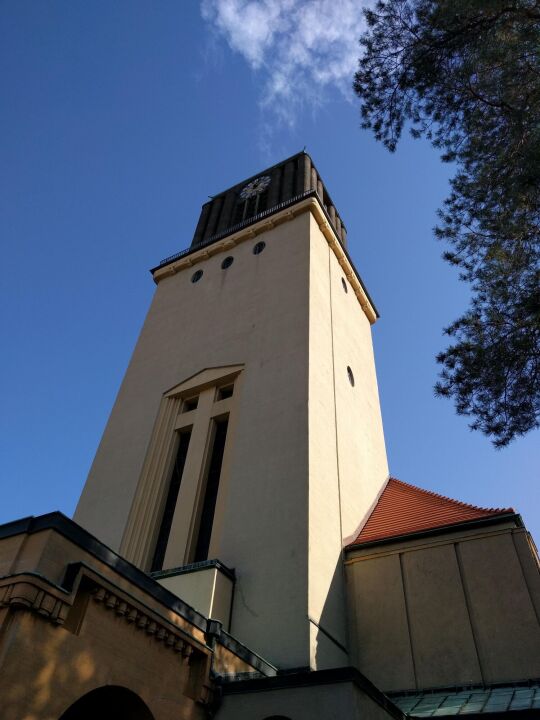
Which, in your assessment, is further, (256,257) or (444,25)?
(256,257)

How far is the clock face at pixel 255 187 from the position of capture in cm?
2478

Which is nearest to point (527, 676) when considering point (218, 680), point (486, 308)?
point (218, 680)

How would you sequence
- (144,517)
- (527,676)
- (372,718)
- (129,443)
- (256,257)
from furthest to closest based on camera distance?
(256,257), (129,443), (144,517), (527,676), (372,718)

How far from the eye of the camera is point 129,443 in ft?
49.7

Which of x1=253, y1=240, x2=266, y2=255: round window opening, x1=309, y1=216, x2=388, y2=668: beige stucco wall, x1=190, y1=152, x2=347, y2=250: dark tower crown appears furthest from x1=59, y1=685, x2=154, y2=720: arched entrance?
x1=190, y1=152, x2=347, y2=250: dark tower crown

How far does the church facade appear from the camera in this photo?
6.44 m

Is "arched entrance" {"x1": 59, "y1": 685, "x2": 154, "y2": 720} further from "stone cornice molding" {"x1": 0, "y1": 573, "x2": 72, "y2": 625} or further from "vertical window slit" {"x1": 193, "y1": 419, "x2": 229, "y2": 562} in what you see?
"vertical window slit" {"x1": 193, "y1": 419, "x2": 229, "y2": 562}

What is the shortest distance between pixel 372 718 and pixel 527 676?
3528 mm

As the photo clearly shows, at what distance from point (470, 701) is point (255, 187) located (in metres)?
21.4

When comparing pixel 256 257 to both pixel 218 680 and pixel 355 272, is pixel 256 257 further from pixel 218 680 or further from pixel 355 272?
pixel 218 680

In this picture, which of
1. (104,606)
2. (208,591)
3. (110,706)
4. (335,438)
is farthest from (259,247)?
(110,706)

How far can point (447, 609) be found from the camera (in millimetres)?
10453

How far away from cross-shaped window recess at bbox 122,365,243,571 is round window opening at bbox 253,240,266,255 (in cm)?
541

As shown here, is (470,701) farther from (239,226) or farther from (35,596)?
(239,226)
